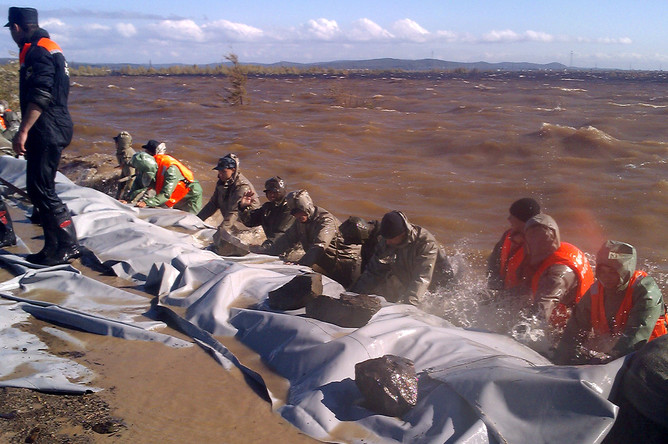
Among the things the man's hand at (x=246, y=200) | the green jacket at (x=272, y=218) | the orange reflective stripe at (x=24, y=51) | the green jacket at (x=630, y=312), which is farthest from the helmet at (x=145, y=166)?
the green jacket at (x=630, y=312)

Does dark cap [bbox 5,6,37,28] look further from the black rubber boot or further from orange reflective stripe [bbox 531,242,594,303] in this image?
orange reflective stripe [bbox 531,242,594,303]

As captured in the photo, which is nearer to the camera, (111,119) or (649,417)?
(649,417)

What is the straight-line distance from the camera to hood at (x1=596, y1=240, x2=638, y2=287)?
3662mm

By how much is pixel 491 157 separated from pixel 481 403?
1696 cm

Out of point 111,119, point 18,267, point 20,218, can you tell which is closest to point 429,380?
point 18,267

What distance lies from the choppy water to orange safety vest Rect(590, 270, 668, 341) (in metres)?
0.93

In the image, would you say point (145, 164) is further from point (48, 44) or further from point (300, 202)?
point (48, 44)

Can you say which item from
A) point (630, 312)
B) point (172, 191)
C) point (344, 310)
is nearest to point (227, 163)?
point (172, 191)

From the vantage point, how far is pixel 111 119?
26297 millimetres

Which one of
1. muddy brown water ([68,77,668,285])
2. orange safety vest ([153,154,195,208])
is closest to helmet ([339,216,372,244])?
orange safety vest ([153,154,195,208])

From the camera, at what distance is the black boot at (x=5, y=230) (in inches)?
199

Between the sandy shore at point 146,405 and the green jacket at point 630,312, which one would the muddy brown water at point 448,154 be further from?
the sandy shore at point 146,405

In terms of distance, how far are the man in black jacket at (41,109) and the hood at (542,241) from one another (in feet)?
11.2

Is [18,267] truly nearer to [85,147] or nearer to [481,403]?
[481,403]
